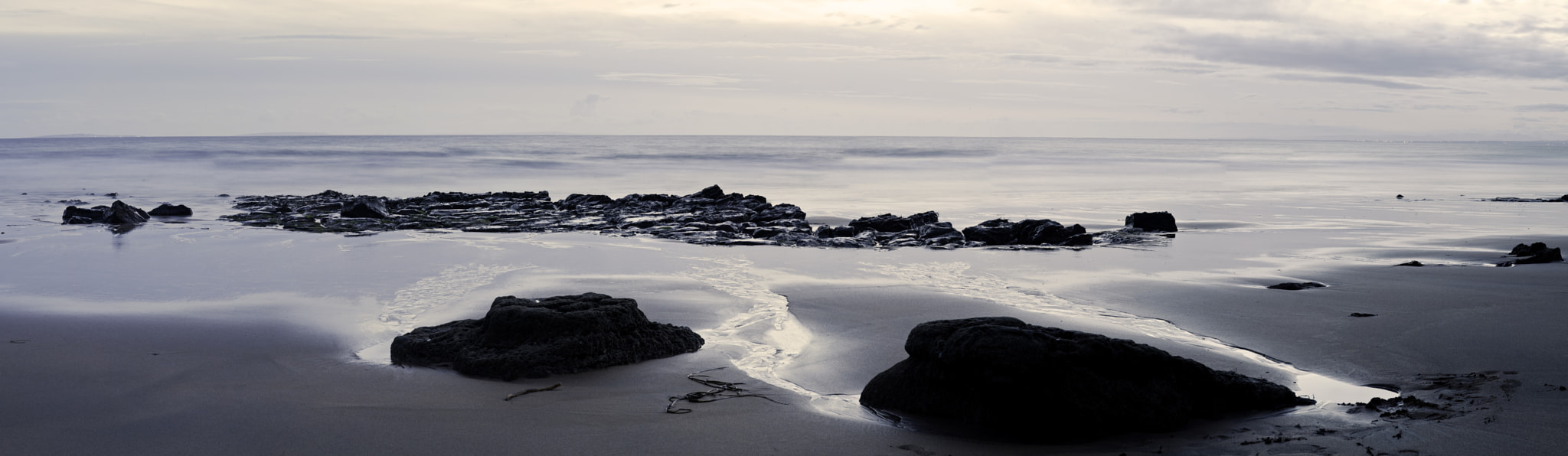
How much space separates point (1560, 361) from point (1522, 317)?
1.65 m

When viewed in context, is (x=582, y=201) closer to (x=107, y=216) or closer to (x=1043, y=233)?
(x=107, y=216)

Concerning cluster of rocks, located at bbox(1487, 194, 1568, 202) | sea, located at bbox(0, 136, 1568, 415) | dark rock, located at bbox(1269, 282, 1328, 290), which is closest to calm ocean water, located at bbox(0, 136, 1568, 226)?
sea, located at bbox(0, 136, 1568, 415)

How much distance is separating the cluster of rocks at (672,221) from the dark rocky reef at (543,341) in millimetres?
7077

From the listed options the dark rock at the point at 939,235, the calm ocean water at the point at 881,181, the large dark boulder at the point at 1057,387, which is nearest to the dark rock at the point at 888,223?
the dark rock at the point at 939,235

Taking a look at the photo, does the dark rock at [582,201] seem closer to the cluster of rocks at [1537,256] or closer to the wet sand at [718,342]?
the wet sand at [718,342]

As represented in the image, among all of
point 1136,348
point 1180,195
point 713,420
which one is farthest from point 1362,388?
Result: point 1180,195

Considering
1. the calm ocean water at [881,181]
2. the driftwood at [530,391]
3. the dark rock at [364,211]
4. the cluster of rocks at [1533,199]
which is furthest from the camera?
the calm ocean water at [881,181]

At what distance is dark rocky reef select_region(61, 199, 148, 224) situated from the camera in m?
15.4

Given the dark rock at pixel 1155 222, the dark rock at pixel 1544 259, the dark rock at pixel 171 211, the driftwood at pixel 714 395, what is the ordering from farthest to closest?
the dark rock at pixel 171 211, the dark rock at pixel 1155 222, the dark rock at pixel 1544 259, the driftwood at pixel 714 395

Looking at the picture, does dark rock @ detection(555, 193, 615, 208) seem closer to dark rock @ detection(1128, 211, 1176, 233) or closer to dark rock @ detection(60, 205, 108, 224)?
dark rock @ detection(60, 205, 108, 224)

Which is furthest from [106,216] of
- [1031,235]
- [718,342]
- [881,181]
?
[881,181]

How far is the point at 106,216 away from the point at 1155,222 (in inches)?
687

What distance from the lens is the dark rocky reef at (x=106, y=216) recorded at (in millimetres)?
15398

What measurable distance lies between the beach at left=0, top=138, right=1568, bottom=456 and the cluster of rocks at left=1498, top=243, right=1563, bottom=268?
31cm
